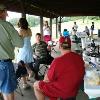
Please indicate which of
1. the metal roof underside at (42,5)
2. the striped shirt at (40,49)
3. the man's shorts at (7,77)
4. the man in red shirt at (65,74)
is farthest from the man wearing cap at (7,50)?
the striped shirt at (40,49)

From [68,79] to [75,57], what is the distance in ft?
0.99

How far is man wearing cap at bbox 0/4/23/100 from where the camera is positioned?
4.79 m

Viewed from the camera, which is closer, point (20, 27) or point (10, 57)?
point (10, 57)

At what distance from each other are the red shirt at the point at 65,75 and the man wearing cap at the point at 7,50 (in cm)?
65

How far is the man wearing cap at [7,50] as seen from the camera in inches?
189

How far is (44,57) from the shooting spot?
8695 mm

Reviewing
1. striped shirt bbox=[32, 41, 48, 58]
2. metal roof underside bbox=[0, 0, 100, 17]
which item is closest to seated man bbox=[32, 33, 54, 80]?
striped shirt bbox=[32, 41, 48, 58]

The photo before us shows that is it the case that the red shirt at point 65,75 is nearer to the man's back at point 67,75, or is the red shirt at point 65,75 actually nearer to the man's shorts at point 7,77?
the man's back at point 67,75

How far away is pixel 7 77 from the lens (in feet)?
16.2

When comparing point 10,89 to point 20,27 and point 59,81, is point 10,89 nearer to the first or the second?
point 59,81

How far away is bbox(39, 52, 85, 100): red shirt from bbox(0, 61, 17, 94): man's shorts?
64 centimetres

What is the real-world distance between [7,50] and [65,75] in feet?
3.08

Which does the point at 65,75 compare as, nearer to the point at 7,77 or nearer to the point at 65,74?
the point at 65,74

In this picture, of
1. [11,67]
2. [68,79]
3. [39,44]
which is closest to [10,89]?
[11,67]
